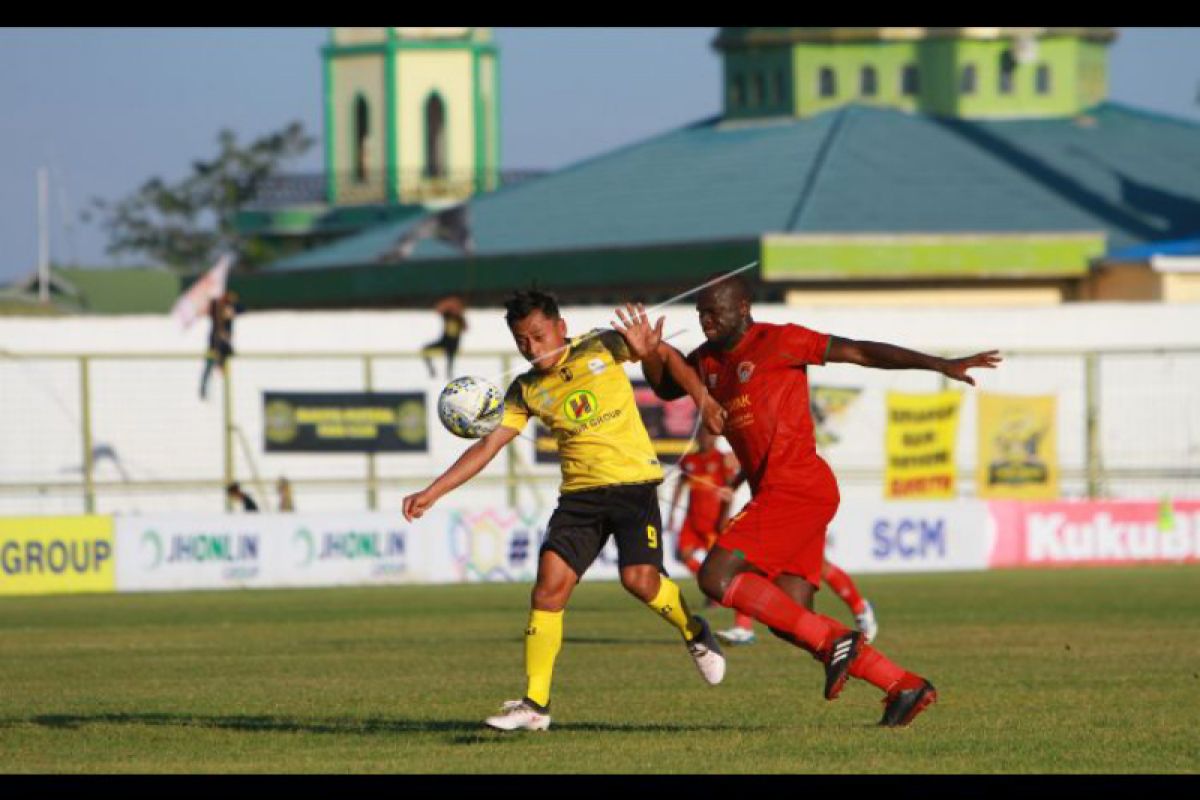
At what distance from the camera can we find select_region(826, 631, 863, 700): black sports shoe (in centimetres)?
1180

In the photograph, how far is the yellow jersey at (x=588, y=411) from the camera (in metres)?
12.9

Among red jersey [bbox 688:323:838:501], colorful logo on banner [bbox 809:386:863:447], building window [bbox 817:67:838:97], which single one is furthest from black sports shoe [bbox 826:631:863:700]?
building window [bbox 817:67:838:97]

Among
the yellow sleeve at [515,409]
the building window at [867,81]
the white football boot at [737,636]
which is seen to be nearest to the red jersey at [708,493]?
the white football boot at [737,636]

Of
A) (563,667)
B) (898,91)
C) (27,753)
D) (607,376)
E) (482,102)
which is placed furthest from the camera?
(482,102)

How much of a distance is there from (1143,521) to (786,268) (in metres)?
19.6

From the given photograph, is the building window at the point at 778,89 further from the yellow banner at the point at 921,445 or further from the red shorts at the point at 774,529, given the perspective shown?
the red shorts at the point at 774,529

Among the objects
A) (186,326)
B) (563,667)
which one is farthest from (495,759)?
(186,326)

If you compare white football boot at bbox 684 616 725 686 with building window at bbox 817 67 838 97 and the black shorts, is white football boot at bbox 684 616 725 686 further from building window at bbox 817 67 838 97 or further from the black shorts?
building window at bbox 817 67 838 97

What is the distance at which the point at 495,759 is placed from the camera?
1139 cm

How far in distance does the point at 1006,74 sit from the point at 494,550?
42.7 m

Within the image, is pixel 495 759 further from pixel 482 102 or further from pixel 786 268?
pixel 482 102

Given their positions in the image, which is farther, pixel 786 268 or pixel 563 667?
pixel 786 268

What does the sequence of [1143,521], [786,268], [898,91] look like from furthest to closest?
[898,91] → [786,268] → [1143,521]

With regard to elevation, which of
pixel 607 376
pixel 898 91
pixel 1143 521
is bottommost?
pixel 1143 521
